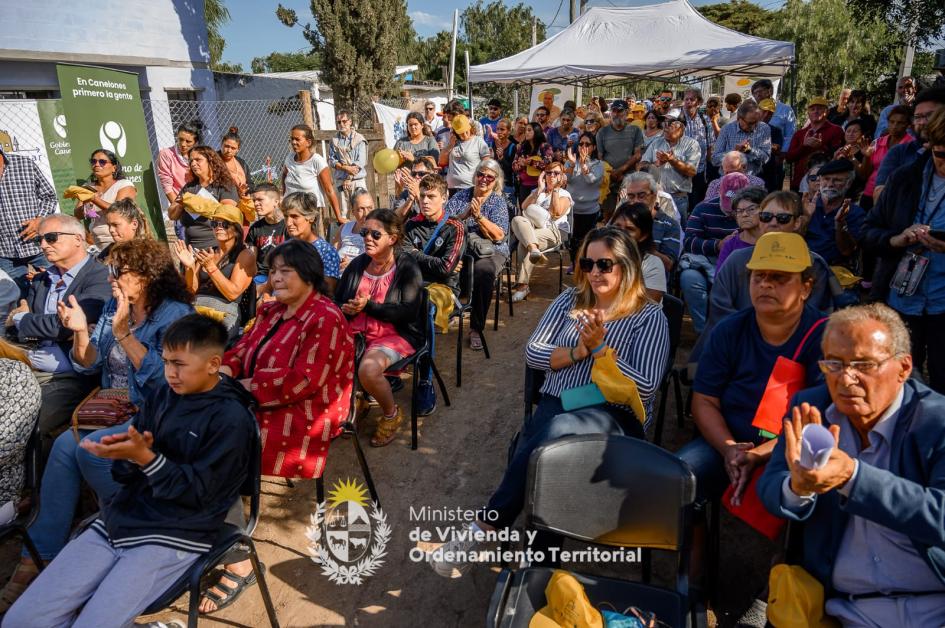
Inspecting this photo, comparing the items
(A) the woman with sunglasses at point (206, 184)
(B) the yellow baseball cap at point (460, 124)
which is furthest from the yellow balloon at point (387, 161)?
(A) the woman with sunglasses at point (206, 184)

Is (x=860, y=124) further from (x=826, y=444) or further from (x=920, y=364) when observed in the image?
(x=826, y=444)

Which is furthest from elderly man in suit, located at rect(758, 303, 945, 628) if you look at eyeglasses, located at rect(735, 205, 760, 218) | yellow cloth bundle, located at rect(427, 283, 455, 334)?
yellow cloth bundle, located at rect(427, 283, 455, 334)

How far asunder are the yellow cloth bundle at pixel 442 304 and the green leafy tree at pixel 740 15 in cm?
3924

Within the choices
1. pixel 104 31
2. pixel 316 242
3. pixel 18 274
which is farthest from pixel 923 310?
pixel 104 31

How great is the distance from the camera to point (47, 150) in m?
7.89

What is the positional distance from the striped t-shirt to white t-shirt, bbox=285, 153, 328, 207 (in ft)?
16.8

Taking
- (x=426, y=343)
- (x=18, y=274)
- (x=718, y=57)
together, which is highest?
(x=718, y=57)

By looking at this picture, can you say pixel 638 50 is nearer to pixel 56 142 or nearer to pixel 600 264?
pixel 600 264

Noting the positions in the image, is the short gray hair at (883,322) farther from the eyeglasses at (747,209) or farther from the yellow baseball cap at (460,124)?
the yellow baseball cap at (460,124)

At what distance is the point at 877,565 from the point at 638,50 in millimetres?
9988

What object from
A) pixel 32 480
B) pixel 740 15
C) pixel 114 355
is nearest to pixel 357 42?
pixel 114 355

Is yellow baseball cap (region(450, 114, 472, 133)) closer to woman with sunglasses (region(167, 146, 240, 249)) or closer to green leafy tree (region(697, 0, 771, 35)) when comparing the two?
woman with sunglasses (region(167, 146, 240, 249))

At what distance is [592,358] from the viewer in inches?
105

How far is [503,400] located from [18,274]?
13.7 feet
